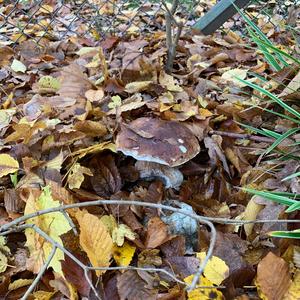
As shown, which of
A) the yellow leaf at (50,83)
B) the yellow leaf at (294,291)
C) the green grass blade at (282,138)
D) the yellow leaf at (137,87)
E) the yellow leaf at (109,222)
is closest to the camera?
the yellow leaf at (294,291)

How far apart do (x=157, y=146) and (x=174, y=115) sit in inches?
11.7

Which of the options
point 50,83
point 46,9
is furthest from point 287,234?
point 46,9

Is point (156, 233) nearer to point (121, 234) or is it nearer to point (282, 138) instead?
point (121, 234)

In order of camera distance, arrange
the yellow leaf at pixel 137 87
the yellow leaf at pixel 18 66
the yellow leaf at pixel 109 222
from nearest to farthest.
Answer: the yellow leaf at pixel 109 222
the yellow leaf at pixel 137 87
the yellow leaf at pixel 18 66

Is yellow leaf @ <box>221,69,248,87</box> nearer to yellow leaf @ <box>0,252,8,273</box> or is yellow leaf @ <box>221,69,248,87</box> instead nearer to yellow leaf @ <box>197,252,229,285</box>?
yellow leaf @ <box>197,252,229,285</box>

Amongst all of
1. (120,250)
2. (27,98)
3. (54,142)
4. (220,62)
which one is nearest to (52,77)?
(27,98)

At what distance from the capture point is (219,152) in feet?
5.62

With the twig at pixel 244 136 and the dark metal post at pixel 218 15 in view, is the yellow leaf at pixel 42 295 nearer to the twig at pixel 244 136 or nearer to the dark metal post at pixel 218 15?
the twig at pixel 244 136

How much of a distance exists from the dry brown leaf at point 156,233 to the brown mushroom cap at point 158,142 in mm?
181

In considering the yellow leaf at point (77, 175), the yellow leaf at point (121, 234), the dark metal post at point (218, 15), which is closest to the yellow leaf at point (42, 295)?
the yellow leaf at point (121, 234)

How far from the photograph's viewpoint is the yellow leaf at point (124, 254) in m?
1.38

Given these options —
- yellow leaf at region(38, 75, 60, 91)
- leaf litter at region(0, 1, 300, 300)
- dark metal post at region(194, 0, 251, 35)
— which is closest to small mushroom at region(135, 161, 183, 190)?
leaf litter at region(0, 1, 300, 300)

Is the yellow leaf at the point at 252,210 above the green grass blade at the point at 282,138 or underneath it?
underneath

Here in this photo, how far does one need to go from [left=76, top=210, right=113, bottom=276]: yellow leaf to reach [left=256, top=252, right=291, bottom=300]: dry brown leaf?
40 centimetres
